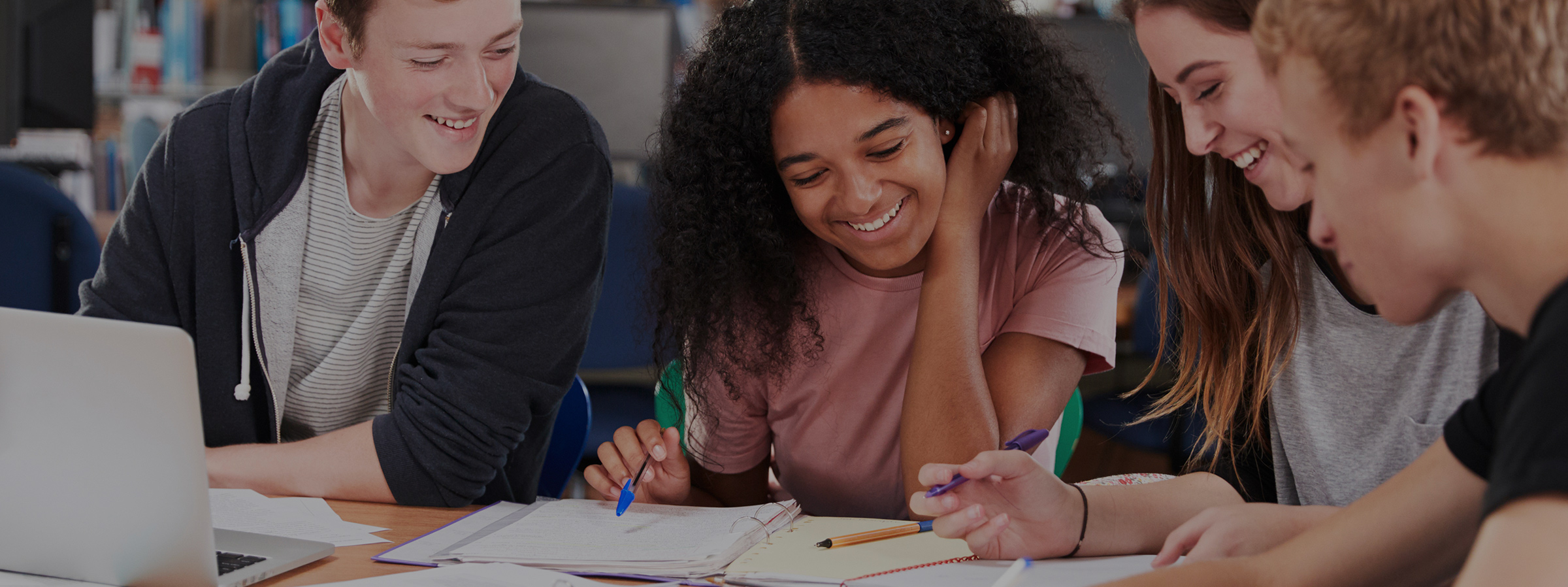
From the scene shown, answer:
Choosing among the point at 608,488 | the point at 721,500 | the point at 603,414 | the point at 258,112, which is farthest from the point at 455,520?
the point at 603,414

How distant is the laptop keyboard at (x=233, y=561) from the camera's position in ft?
2.95

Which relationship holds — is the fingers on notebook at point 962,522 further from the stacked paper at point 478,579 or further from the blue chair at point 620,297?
the blue chair at point 620,297

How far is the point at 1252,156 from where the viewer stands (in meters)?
1.05

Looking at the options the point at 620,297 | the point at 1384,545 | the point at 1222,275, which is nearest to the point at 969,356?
the point at 1222,275

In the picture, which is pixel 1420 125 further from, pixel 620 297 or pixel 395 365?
pixel 620 297

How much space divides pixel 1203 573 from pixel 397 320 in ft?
3.33

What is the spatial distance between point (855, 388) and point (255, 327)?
739 millimetres

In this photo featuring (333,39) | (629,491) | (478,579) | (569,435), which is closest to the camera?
(478,579)

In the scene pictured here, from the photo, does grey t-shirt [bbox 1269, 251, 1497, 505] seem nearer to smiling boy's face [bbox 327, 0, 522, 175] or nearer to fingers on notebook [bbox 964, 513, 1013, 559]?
fingers on notebook [bbox 964, 513, 1013, 559]

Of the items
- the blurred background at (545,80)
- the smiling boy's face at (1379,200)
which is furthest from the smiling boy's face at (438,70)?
the smiling boy's face at (1379,200)

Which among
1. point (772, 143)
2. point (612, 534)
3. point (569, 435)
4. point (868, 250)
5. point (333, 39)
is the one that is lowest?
point (569, 435)

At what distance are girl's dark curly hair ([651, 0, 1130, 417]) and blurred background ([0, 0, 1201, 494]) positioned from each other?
113 mm

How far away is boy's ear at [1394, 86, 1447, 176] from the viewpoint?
1.81ft

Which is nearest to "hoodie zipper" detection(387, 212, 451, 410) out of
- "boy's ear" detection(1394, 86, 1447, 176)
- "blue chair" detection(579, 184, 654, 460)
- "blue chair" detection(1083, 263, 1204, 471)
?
"blue chair" detection(579, 184, 654, 460)
